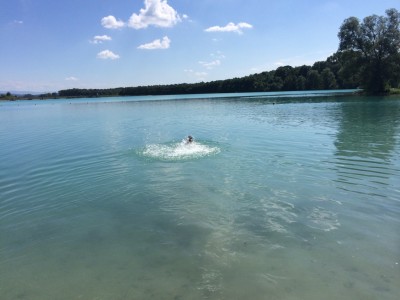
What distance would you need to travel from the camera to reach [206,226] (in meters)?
11.0

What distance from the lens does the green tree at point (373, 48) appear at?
7362 centimetres

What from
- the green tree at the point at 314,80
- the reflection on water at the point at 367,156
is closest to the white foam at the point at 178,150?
the reflection on water at the point at 367,156

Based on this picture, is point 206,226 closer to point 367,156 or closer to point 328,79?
point 367,156

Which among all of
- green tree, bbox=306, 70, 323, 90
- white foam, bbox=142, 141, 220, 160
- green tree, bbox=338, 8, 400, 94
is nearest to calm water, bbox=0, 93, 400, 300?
white foam, bbox=142, 141, 220, 160

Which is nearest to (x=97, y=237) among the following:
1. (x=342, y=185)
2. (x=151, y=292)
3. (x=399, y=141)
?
(x=151, y=292)

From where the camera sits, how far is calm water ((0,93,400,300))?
791 cm

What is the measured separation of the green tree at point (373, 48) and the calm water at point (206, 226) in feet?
211

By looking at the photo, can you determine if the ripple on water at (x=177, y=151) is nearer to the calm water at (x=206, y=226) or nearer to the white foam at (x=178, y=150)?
the white foam at (x=178, y=150)

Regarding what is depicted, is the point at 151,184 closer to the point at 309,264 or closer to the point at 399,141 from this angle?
the point at 309,264

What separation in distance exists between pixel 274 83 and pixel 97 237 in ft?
629

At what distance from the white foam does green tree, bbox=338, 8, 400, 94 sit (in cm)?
6716

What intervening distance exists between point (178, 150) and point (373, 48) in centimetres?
7103

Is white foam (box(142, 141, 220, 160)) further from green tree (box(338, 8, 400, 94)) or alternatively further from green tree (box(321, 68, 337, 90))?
green tree (box(321, 68, 337, 90))

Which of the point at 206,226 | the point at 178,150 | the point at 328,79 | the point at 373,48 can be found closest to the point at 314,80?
the point at 328,79
